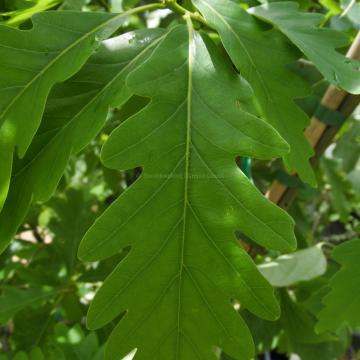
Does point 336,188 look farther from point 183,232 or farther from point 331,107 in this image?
point 183,232

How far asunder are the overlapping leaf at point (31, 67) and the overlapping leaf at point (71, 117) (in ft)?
0.13

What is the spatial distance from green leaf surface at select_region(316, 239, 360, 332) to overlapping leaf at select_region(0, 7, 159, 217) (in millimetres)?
503

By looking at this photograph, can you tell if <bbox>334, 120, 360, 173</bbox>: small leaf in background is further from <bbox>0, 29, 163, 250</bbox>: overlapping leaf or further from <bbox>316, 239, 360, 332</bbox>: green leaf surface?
<bbox>0, 29, 163, 250</bbox>: overlapping leaf

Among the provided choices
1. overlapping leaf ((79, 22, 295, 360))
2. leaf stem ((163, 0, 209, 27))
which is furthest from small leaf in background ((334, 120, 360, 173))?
overlapping leaf ((79, 22, 295, 360))

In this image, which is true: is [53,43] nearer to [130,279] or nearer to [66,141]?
[66,141]

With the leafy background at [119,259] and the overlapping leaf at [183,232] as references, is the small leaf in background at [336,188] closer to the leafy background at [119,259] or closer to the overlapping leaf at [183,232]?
the leafy background at [119,259]

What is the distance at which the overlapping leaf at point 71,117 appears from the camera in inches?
27.4

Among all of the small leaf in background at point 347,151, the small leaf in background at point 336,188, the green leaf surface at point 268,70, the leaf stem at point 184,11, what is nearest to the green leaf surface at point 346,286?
the green leaf surface at point 268,70

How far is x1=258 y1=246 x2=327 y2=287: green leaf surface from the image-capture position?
115cm

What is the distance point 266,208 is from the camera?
25.3 inches

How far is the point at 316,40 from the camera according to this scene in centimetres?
80

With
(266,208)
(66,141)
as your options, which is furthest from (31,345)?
(266,208)

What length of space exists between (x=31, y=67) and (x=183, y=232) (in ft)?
0.96

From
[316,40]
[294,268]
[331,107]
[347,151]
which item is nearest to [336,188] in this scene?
[347,151]
